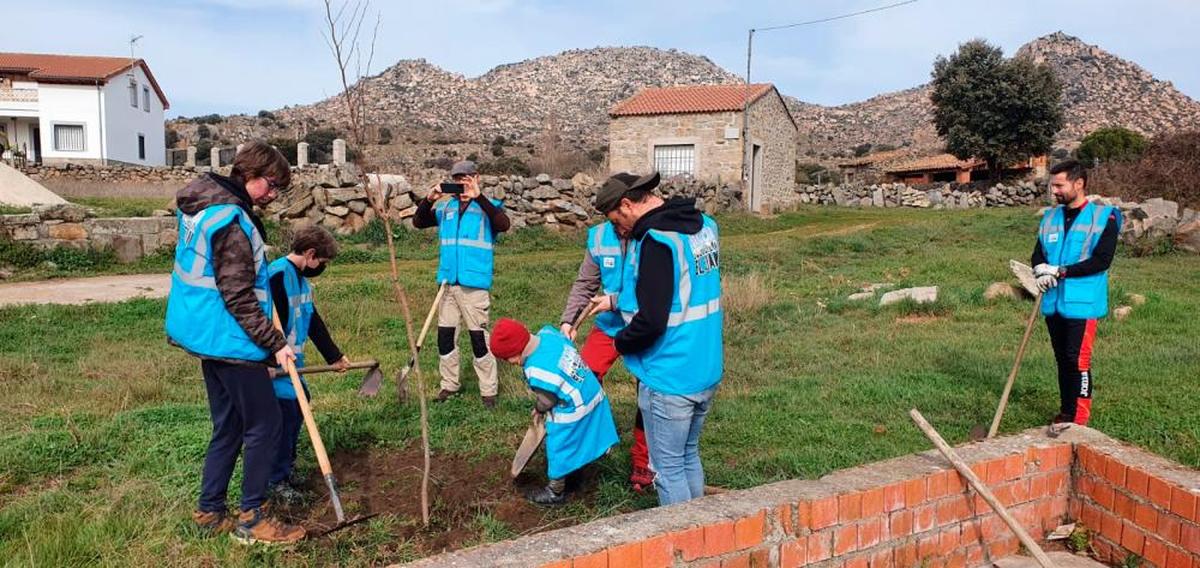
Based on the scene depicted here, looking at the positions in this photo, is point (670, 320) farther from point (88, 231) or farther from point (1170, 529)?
point (88, 231)

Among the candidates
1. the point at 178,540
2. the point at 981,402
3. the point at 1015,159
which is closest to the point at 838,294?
the point at 981,402

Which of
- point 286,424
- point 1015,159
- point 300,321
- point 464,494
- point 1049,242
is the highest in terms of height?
point 1015,159

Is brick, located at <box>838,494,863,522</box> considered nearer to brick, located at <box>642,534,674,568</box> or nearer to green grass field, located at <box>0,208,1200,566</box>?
brick, located at <box>642,534,674,568</box>

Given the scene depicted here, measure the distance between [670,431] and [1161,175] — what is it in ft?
63.4

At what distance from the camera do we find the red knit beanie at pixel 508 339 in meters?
3.77

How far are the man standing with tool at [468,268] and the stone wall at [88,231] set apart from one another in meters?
8.74

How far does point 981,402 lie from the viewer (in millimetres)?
5445

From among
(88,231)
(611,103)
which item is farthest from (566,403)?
(611,103)

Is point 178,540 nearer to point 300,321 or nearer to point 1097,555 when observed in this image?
point 300,321

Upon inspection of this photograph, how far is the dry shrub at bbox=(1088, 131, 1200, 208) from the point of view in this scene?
17422 mm

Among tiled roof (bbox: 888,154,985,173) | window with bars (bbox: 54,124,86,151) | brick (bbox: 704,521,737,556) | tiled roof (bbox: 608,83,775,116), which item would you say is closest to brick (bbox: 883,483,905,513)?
brick (bbox: 704,521,737,556)

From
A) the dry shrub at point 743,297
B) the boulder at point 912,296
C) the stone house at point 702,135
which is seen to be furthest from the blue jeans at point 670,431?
the stone house at point 702,135

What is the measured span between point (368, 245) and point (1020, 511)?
12.5 m

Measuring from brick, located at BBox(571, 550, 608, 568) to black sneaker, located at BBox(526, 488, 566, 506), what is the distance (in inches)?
57.1
